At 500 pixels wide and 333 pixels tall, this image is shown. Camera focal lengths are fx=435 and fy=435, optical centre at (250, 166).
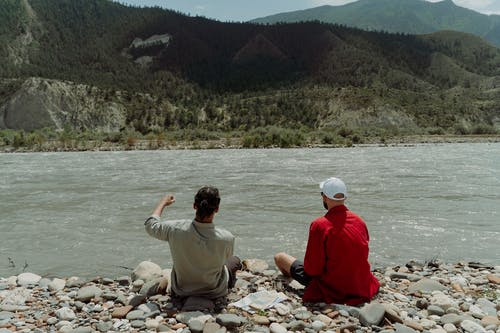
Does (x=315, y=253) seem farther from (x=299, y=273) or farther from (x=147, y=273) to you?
(x=147, y=273)

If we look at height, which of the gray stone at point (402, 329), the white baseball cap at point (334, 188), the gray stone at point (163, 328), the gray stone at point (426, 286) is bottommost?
the gray stone at point (426, 286)

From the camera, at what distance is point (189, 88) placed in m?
120

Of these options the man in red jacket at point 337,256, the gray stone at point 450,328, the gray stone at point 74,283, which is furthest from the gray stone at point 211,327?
the gray stone at point 74,283

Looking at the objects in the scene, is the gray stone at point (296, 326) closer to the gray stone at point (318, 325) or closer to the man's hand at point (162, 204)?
the gray stone at point (318, 325)

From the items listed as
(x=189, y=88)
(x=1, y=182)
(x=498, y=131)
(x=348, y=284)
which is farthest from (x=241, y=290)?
(x=189, y=88)

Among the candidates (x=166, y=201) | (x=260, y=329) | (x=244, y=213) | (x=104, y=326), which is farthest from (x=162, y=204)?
(x=244, y=213)

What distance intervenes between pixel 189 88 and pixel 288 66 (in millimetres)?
42128

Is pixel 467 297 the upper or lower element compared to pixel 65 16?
lower

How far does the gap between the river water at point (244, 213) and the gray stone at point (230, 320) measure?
319cm

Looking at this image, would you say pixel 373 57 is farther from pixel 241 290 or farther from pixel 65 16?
pixel 241 290

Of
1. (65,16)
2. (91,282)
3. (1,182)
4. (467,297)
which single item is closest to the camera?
(467,297)

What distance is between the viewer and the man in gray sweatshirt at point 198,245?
4.53 metres

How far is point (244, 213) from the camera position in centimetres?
1199

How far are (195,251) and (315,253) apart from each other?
1.38 m
